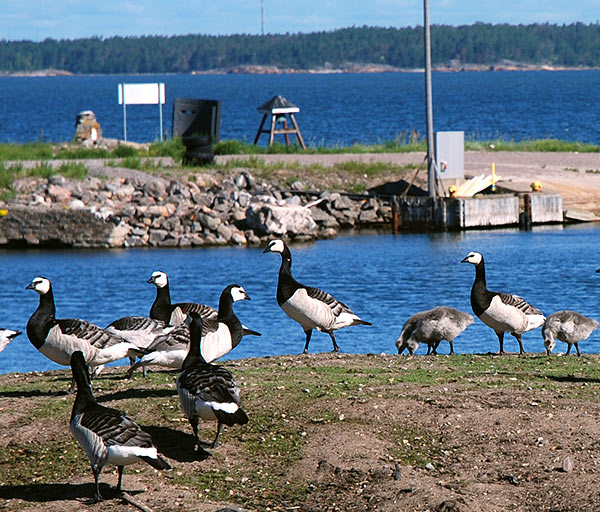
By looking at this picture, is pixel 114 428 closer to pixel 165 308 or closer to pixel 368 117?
pixel 165 308

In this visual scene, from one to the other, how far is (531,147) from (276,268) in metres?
25.1

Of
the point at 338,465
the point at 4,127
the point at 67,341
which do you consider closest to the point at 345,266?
the point at 67,341

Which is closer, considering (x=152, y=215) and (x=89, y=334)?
(x=89, y=334)

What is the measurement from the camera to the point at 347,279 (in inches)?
1172

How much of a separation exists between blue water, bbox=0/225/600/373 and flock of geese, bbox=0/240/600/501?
3790 mm

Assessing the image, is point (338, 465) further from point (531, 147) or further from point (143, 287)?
point (531, 147)

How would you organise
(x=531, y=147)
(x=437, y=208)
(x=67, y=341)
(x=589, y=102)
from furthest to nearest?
1. (x=589, y=102)
2. (x=531, y=147)
3. (x=437, y=208)
4. (x=67, y=341)

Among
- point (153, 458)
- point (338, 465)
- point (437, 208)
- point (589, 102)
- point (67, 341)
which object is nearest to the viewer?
point (153, 458)

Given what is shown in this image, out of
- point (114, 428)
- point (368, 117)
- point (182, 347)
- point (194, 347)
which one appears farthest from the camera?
point (368, 117)

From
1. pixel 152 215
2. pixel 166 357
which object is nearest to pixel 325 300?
pixel 166 357

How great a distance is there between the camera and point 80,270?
31.9m

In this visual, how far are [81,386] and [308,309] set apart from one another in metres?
6.05

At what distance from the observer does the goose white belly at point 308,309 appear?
15.4m

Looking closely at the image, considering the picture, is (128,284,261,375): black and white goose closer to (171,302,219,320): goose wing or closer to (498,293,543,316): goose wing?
(171,302,219,320): goose wing
